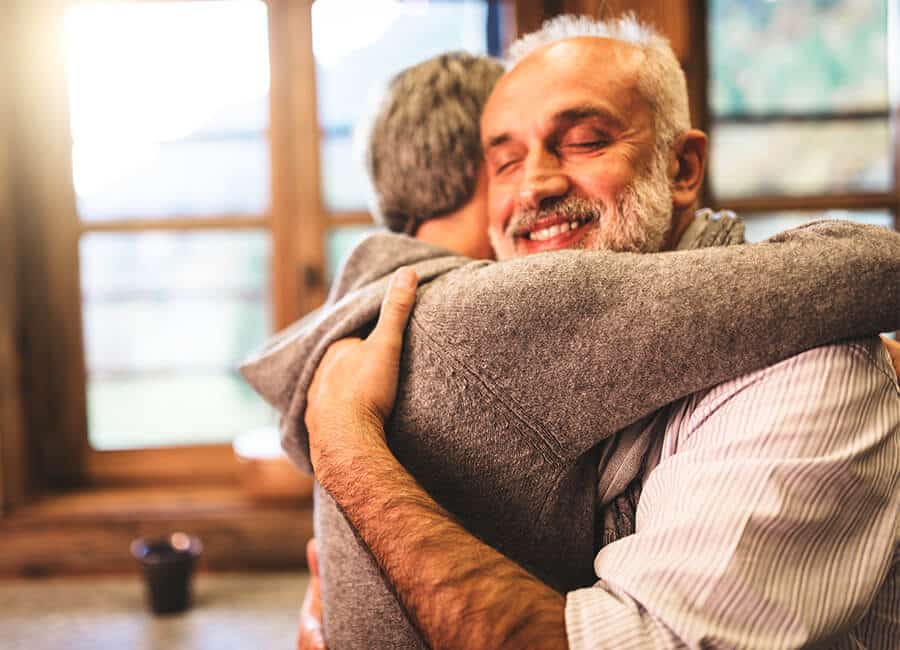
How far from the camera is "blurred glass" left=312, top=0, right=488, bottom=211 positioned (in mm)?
2279

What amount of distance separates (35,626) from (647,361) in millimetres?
1955

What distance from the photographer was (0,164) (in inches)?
83.9

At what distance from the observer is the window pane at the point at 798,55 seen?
2201 millimetres

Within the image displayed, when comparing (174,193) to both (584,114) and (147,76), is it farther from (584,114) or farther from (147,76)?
(584,114)

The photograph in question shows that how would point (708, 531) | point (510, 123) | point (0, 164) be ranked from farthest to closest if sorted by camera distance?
1. point (0, 164)
2. point (510, 123)
3. point (708, 531)

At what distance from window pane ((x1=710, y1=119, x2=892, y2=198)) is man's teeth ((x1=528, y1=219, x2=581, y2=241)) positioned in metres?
1.49

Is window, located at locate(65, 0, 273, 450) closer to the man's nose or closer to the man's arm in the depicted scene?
the man's nose

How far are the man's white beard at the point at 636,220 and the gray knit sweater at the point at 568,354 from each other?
0.85ft

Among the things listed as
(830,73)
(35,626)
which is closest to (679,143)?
(830,73)

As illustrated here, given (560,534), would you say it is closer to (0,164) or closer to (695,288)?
(695,288)

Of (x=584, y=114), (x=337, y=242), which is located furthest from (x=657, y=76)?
(x=337, y=242)

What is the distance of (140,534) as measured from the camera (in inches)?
83.2

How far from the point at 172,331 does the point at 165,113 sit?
0.79 m

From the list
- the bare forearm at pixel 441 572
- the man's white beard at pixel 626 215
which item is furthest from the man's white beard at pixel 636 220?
the bare forearm at pixel 441 572
